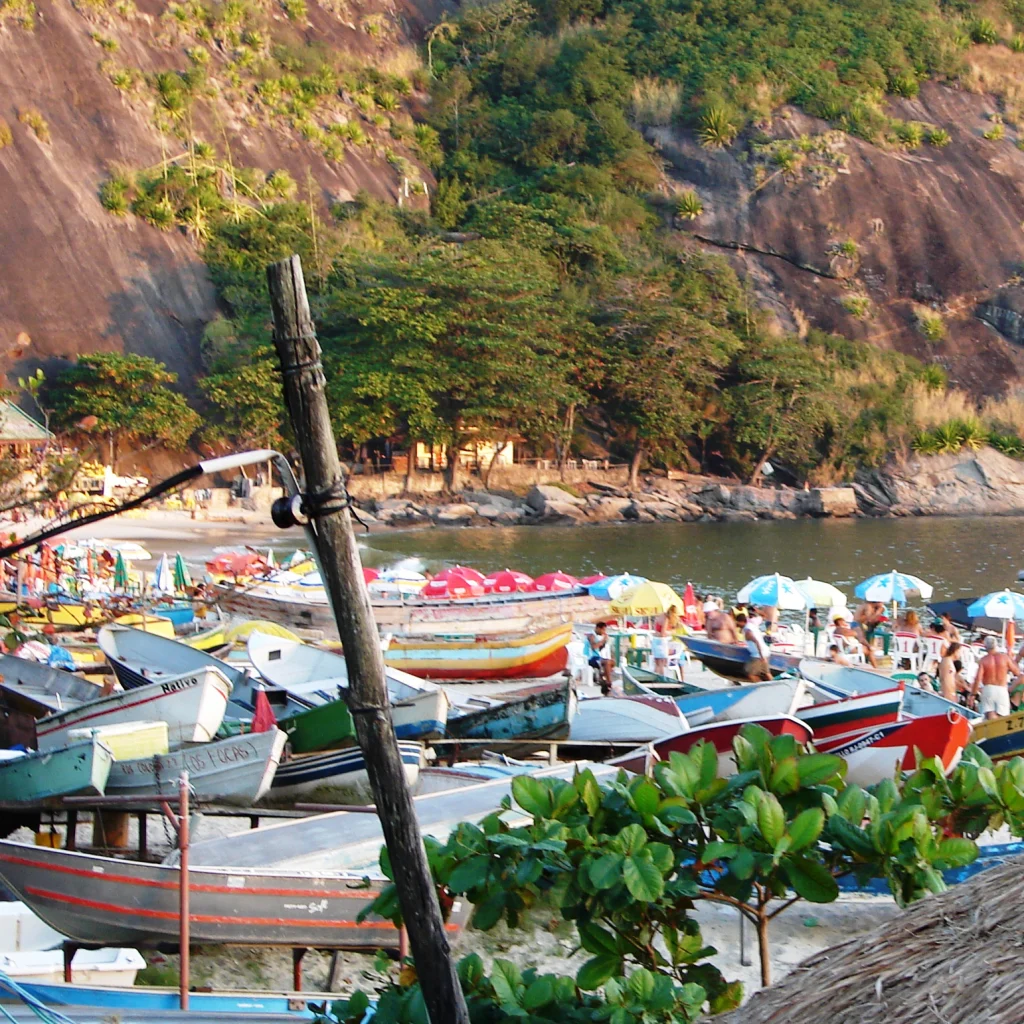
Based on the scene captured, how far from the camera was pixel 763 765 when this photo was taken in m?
4.17

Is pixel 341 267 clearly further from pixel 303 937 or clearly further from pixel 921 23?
pixel 303 937

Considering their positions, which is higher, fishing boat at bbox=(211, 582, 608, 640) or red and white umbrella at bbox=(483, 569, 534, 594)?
red and white umbrella at bbox=(483, 569, 534, 594)

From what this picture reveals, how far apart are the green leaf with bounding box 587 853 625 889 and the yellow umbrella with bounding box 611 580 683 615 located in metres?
15.9

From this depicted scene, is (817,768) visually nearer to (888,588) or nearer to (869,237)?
(888,588)

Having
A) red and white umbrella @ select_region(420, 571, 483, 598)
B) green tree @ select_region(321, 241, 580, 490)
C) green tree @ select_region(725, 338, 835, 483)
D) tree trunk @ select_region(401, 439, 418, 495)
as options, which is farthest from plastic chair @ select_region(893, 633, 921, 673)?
green tree @ select_region(725, 338, 835, 483)

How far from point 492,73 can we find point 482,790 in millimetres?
72561

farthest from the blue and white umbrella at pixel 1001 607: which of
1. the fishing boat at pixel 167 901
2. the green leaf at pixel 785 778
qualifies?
the green leaf at pixel 785 778

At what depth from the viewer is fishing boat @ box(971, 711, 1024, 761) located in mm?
11484

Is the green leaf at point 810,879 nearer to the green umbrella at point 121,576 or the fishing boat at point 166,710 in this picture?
the fishing boat at point 166,710

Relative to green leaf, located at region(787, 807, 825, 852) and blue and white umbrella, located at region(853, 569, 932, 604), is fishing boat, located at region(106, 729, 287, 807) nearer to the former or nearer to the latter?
green leaf, located at region(787, 807, 825, 852)

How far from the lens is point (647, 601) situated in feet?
65.1

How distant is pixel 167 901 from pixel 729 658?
10249 mm

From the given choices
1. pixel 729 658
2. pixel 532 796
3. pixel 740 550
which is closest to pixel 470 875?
pixel 532 796

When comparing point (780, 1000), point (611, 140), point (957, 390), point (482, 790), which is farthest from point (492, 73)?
point (780, 1000)
